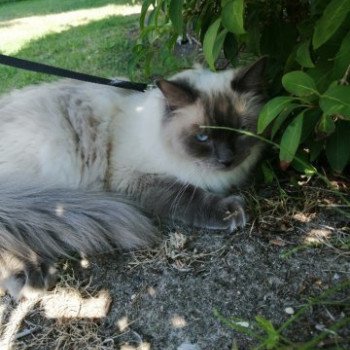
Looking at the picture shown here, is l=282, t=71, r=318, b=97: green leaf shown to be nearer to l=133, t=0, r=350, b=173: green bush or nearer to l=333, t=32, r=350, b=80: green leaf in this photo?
l=133, t=0, r=350, b=173: green bush

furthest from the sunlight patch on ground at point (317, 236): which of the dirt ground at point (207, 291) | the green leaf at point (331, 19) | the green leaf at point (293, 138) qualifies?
the green leaf at point (331, 19)

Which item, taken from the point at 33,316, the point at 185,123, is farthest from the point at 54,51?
the point at 33,316

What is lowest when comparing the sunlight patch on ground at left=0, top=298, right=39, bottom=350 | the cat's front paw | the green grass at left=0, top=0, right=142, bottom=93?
the green grass at left=0, top=0, right=142, bottom=93

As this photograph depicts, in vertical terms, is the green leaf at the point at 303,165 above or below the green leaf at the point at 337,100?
below

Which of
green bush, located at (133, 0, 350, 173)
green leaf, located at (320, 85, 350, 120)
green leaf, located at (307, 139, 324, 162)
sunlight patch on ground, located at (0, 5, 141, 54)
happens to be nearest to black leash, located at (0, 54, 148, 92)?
green bush, located at (133, 0, 350, 173)

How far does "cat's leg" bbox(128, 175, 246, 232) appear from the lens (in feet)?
6.49

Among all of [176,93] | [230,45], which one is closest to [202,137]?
[176,93]

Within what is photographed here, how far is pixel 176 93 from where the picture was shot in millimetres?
2000

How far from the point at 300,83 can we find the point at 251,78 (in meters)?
0.66

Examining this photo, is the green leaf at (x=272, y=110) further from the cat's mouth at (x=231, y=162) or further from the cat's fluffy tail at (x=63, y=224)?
the cat's fluffy tail at (x=63, y=224)

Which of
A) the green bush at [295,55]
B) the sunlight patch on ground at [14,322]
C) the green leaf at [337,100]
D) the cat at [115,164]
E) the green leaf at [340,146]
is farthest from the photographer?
the cat at [115,164]

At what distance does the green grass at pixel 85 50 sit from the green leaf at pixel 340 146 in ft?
9.58

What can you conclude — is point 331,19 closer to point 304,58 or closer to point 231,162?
point 304,58

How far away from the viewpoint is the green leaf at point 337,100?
1271mm
